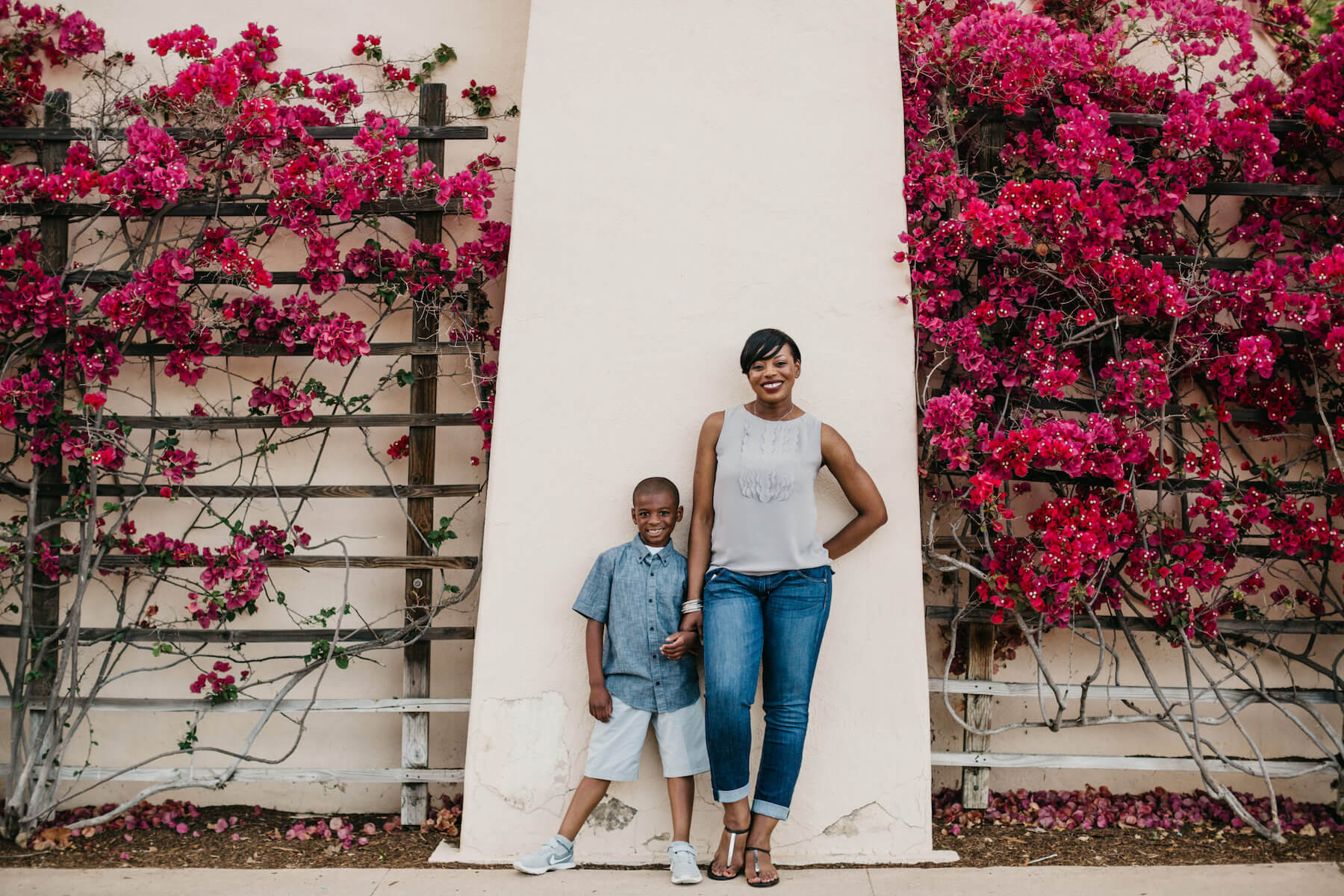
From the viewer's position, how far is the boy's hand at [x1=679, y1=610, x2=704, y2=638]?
276 cm

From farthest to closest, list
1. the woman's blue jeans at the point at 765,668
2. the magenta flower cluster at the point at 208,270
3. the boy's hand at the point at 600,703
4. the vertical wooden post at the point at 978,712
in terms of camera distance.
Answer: the vertical wooden post at the point at 978,712 < the magenta flower cluster at the point at 208,270 < the boy's hand at the point at 600,703 < the woman's blue jeans at the point at 765,668

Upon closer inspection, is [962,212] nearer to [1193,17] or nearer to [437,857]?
[1193,17]

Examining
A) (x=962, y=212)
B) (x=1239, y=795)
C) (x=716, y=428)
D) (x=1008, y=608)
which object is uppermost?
(x=962, y=212)

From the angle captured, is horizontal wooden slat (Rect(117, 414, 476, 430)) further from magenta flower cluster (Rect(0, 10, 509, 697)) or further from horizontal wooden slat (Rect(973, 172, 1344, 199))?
horizontal wooden slat (Rect(973, 172, 1344, 199))

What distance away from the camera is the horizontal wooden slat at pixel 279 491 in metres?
3.30

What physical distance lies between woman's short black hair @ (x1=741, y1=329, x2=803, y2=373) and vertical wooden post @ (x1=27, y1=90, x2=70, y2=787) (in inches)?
99.1

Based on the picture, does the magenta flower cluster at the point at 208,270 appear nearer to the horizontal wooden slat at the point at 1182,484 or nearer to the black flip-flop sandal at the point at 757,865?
the black flip-flop sandal at the point at 757,865

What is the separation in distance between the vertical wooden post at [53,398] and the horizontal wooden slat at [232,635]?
4.1 inches

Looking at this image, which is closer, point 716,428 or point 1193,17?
point 716,428

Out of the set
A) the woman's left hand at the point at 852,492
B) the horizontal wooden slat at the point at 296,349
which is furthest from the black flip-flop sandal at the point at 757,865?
the horizontal wooden slat at the point at 296,349

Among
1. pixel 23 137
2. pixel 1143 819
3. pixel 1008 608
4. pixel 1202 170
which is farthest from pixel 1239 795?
pixel 23 137

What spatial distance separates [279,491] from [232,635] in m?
0.55

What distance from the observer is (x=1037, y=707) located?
3.43 metres

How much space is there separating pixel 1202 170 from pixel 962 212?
3.07 ft
